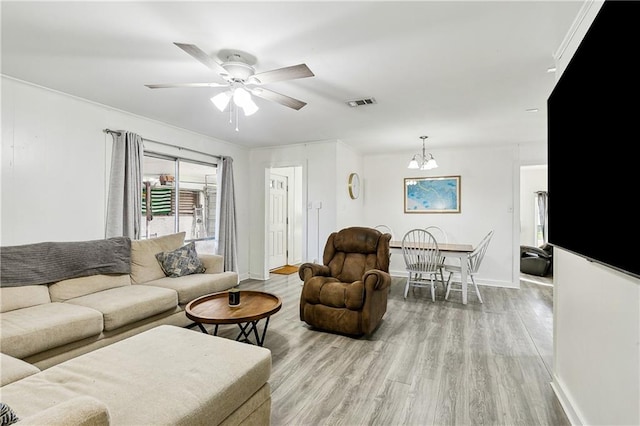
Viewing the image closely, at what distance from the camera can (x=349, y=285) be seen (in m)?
3.10

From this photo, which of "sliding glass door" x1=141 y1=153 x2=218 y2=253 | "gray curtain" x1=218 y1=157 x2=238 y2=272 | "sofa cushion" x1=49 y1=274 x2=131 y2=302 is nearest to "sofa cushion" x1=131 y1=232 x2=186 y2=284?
"sofa cushion" x1=49 y1=274 x2=131 y2=302

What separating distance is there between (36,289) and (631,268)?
3685mm

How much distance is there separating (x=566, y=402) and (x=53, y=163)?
4660 mm

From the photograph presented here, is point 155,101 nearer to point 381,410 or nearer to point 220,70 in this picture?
point 220,70

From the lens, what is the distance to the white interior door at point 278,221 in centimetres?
633

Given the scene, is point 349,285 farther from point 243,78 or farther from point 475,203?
point 475,203

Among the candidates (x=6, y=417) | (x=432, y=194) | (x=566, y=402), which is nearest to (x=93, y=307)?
(x=6, y=417)

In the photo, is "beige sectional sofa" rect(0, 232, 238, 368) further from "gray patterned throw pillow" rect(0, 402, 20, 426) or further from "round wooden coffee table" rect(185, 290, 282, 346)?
"gray patterned throw pillow" rect(0, 402, 20, 426)

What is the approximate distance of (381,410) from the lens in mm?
1914

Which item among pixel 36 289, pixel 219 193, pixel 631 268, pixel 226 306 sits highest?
pixel 219 193

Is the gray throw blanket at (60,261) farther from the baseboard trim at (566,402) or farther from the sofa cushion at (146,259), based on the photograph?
the baseboard trim at (566,402)

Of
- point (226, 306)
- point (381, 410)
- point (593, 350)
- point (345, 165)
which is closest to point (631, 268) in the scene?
point (593, 350)

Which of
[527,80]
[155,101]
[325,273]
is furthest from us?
[325,273]

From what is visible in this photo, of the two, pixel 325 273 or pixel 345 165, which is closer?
pixel 325 273
